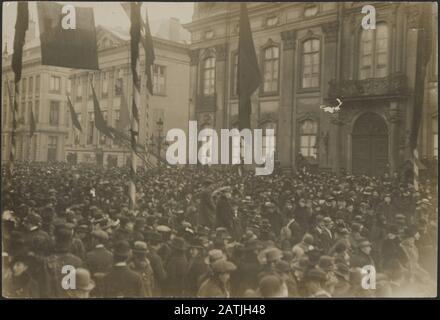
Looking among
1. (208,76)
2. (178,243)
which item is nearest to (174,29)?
(208,76)

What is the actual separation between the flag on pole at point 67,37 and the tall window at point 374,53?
3.87 metres

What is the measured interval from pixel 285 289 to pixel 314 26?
3.77 meters

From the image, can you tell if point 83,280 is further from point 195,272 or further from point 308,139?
point 308,139

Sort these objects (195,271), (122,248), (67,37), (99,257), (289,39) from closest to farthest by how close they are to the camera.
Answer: (122,248) < (99,257) < (195,271) < (67,37) < (289,39)

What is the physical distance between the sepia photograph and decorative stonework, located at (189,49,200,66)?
238mm

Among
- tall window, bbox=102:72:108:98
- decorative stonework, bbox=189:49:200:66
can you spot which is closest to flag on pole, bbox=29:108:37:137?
tall window, bbox=102:72:108:98

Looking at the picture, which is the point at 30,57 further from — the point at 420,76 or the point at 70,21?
the point at 420,76

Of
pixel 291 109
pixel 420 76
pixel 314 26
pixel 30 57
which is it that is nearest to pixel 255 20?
pixel 314 26

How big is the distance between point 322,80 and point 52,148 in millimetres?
4029

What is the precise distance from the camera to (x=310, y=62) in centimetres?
633

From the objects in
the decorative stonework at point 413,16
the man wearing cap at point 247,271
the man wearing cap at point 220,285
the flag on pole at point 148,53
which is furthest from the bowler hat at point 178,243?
the decorative stonework at point 413,16

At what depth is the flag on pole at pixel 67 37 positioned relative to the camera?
19.7 feet

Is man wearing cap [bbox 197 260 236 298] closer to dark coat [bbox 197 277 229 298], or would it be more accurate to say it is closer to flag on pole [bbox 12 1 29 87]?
dark coat [bbox 197 277 229 298]

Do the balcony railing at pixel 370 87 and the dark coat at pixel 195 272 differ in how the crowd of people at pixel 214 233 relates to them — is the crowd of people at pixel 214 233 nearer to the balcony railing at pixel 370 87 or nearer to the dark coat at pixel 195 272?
the dark coat at pixel 195 272
